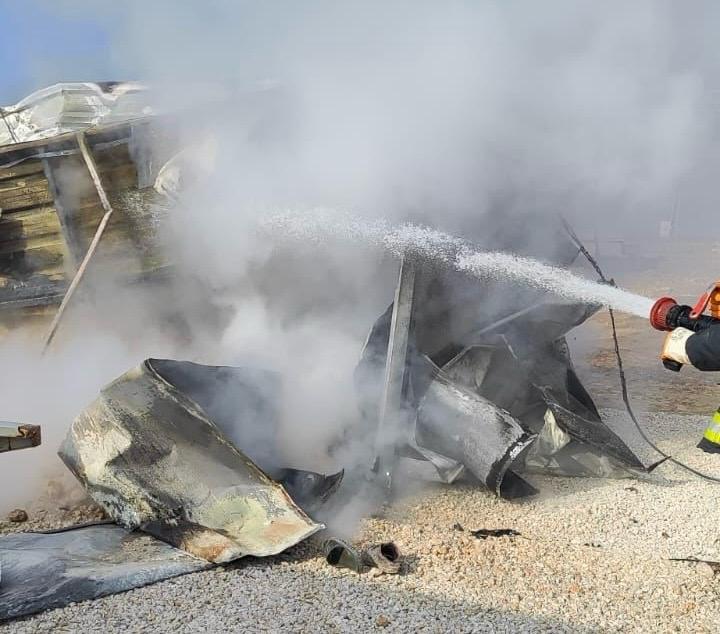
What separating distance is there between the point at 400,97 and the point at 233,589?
3.35 metres

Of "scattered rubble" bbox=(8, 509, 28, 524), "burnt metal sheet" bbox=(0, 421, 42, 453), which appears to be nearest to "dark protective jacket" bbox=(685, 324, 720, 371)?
"burnt metal sheet" bbox=(0, 421, 42, 453)

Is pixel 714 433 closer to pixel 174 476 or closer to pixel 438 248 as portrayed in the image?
pixel 438 248

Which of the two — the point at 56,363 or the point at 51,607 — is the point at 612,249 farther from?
the point at 51,607

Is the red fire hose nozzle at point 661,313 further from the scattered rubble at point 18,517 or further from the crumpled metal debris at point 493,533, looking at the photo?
the scattered rubble at point 18,517

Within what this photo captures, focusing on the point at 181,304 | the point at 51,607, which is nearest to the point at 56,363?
the point at 181,304

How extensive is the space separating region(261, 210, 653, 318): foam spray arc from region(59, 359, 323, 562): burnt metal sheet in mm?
1583

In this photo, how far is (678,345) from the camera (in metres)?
3.23

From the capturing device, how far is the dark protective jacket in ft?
10.1

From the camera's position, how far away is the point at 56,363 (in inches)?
203

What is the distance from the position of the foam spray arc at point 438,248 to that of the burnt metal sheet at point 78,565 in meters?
2.27

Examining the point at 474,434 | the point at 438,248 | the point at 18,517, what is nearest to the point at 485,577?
the point at 474,434

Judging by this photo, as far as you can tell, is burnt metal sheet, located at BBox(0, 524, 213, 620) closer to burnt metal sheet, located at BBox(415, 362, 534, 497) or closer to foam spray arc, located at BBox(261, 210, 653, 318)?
burnt metal sheet, located at BBox(415, 362, 534, 497)

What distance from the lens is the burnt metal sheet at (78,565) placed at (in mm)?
2846

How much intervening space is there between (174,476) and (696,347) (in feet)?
8.65
